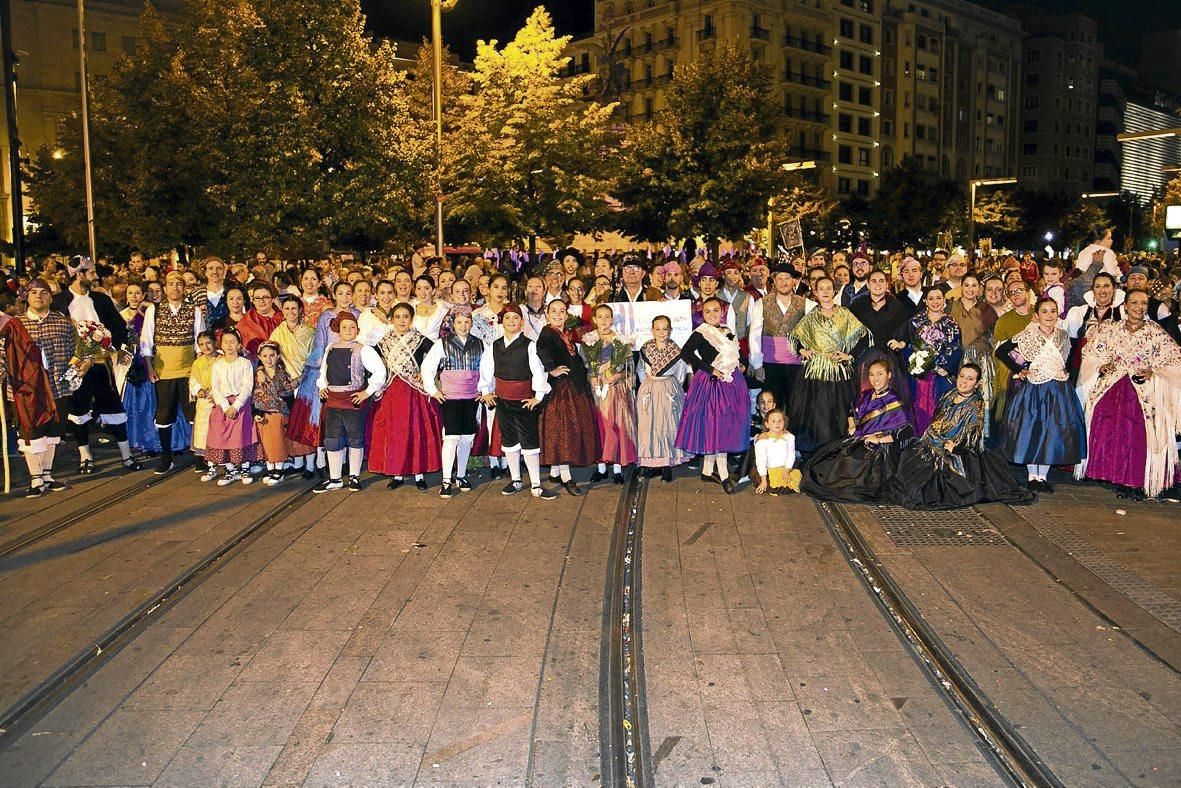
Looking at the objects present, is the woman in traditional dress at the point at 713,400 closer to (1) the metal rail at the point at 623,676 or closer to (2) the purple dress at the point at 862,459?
(2) the purple dress at the point at 862,459

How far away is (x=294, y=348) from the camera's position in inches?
401

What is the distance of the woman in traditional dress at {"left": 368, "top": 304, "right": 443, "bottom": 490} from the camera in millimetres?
9578

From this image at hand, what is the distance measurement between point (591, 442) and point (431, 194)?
45.3 ft

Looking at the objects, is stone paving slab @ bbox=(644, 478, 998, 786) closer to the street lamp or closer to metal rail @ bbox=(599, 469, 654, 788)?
metal rail @ bbox=(599, 469, 654, 788)

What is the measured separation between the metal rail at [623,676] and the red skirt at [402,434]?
7.80 ft

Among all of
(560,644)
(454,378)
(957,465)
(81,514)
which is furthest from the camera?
(454,378)

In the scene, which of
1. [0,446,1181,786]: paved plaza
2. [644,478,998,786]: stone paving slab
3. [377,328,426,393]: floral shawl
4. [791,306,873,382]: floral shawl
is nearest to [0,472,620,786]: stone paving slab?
[0,446,1181,786]: paved plaza

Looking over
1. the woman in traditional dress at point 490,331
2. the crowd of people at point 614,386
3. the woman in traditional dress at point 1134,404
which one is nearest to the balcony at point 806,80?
the crowd of people at point 614,386

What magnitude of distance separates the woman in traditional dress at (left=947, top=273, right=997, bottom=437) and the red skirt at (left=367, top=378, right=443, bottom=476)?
5296 mm

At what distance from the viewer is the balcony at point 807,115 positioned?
69.0m

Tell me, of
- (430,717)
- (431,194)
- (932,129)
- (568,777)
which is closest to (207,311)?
(430,717)

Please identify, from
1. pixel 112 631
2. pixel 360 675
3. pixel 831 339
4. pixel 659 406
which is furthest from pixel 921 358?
pixel 112 631

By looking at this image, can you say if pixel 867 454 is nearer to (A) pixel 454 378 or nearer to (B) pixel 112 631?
(A) pixel 454 378

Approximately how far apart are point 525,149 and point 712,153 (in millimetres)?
6186
